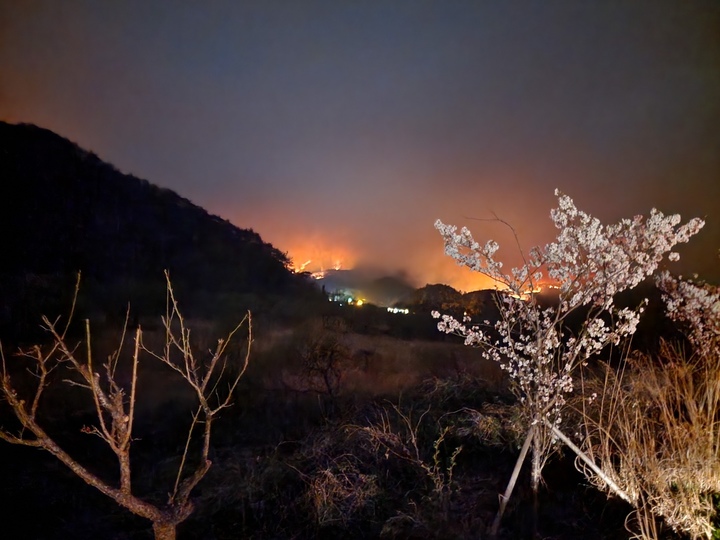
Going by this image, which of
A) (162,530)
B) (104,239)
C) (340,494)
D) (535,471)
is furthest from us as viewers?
(104,239)

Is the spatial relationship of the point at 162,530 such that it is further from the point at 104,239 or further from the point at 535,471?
the point at 104,239

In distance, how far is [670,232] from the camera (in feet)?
17.6

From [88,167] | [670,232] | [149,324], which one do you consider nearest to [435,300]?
[149,324]

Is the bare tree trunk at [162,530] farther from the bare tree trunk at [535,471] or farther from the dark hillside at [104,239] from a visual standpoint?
the dark hillside at [104,239]

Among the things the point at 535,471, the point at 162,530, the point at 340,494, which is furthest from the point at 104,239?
the point at 535,471

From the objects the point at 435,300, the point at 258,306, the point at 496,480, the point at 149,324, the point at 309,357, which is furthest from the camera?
the point at 435,300

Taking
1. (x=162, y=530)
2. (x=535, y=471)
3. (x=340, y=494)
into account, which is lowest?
(x=340, y=494)

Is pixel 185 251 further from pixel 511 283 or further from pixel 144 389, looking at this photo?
pixel 511 283

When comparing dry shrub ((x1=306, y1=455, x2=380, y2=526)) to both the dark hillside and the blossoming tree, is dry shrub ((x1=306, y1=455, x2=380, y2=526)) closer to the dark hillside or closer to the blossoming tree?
the blossoming tree

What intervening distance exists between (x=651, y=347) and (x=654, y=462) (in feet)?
39.4

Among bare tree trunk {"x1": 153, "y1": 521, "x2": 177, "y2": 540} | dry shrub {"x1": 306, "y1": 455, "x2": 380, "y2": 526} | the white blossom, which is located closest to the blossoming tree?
the white blossom

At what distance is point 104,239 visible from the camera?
71.1 feet

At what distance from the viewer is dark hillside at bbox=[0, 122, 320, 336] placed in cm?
1712

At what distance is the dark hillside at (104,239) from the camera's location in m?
17.1
